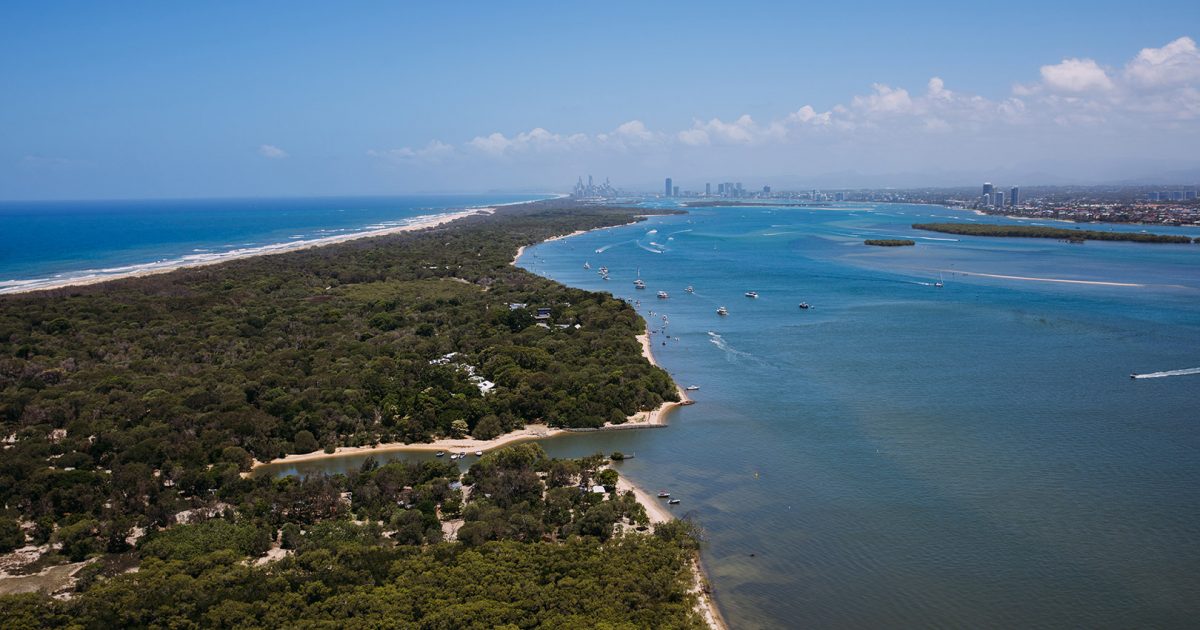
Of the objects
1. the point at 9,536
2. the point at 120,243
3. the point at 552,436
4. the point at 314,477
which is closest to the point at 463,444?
the point at 552,436

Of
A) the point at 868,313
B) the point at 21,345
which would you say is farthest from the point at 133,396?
the point at 868,313

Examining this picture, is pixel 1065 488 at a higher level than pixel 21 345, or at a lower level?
lower

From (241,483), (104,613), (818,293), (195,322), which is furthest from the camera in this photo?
(818,293)

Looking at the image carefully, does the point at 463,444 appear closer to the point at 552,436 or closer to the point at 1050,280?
the point at 552,436

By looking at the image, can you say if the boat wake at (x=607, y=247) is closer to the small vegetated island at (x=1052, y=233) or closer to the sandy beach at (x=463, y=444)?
the small vegetated island at (x=1052, y=233)

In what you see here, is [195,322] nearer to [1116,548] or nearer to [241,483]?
[241,483]

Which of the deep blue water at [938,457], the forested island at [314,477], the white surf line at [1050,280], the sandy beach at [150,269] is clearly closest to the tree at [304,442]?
the forested island at [314,477]
